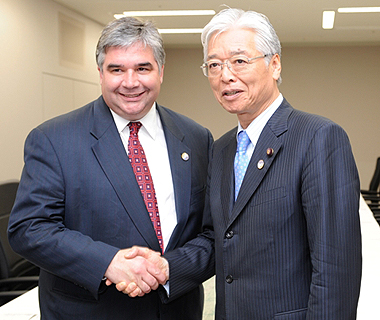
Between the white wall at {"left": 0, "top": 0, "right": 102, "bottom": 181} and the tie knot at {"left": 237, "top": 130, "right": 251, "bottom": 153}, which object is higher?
the white wall at {"left": 0, "top": 0, "right": 102, "bottom": 181}

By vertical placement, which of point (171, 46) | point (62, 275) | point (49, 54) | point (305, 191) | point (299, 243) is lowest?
point (62, 275)

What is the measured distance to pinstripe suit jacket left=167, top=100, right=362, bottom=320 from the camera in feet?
4.46

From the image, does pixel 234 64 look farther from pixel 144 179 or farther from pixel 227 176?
pixel 144 179

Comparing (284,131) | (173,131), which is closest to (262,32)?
(284,131)

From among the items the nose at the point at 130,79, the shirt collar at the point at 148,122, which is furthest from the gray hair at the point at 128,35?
the shirt collar at the point at 148,122

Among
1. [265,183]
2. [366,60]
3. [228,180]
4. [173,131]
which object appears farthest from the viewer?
[366,60]

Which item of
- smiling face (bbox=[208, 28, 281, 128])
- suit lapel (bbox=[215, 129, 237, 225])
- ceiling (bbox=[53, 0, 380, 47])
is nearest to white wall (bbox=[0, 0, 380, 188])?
ceiling (bbox=[53, 0, 380, 47])

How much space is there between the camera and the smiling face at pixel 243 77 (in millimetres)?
1569

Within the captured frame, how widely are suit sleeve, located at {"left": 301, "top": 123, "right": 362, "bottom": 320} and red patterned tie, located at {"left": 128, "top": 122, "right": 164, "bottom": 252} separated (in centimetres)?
72

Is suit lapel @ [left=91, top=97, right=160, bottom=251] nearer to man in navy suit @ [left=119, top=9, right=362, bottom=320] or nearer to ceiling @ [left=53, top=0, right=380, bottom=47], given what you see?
man in navy suit @ [left=119, top=9, right=362, bottom=320]

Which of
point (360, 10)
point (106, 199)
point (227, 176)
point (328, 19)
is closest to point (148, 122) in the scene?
point (106, 199)

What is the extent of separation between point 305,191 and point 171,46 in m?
11.7

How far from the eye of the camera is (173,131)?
81.5 inches

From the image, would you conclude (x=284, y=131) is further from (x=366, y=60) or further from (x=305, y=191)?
(x=366, y=60)
